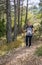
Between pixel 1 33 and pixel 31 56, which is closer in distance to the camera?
pixel 31 56

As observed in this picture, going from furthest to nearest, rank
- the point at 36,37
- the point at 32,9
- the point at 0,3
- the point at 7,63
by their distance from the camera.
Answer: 1. the point at 32,9
2. the point at 0,3
3. the point at 36,37
4. the point at 7,63

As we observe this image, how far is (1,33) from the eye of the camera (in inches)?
1143

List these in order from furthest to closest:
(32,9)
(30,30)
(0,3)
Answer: (32,9)
(0,3)
(30,30)

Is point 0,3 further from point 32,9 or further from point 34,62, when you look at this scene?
point 32,9

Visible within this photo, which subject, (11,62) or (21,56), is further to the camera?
(21,56)

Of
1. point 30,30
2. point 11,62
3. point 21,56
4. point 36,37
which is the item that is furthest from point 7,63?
point 36,37

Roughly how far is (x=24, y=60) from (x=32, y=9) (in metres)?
48.8

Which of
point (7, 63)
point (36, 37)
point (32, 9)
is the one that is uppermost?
point (7, 63)

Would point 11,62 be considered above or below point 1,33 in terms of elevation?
above

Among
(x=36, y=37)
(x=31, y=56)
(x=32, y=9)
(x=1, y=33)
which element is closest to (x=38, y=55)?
(x=31, y=56)

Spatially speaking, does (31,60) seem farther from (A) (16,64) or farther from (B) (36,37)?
(B) (36,37)

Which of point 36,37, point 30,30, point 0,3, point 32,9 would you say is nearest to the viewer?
point 30,30

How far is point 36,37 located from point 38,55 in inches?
388

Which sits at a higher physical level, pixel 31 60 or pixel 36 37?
pixel 31 60
